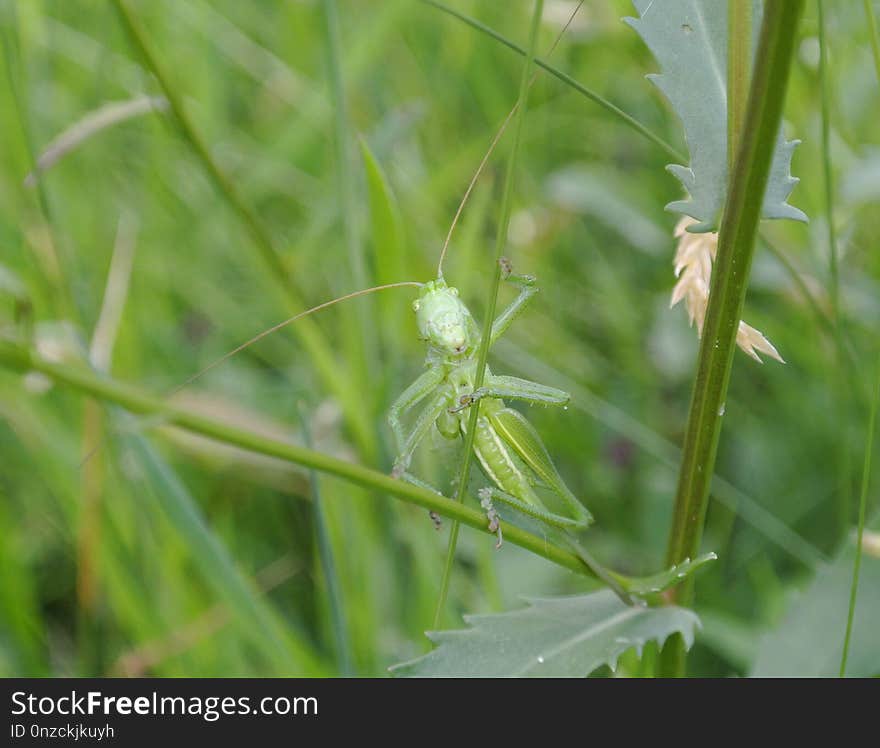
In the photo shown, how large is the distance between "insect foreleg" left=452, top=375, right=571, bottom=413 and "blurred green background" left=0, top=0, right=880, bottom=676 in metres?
0.22

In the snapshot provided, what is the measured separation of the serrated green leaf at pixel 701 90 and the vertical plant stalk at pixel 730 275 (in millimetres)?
57

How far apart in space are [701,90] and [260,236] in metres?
0.80

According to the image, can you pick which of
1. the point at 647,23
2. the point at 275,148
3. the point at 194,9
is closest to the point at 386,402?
the point at 647,23

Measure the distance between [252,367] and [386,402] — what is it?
35.6 inches

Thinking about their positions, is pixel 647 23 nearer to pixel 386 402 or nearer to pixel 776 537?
pixel 386 402

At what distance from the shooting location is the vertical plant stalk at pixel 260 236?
1261 millimetres

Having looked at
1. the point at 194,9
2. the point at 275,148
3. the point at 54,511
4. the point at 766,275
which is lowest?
the point at 54,511

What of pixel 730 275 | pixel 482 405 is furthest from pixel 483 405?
pixel 730 275

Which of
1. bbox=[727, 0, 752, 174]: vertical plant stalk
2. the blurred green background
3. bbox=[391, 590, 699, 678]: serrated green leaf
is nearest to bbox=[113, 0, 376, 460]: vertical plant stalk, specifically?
the blurred green background

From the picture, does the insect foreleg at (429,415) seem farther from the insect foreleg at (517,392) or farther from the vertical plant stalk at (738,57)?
the vertical plant stalk at (738,57)

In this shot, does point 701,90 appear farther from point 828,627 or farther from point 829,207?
point 828,627

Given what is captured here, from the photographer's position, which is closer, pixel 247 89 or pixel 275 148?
pixel 275 148

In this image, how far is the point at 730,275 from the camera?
781mm
